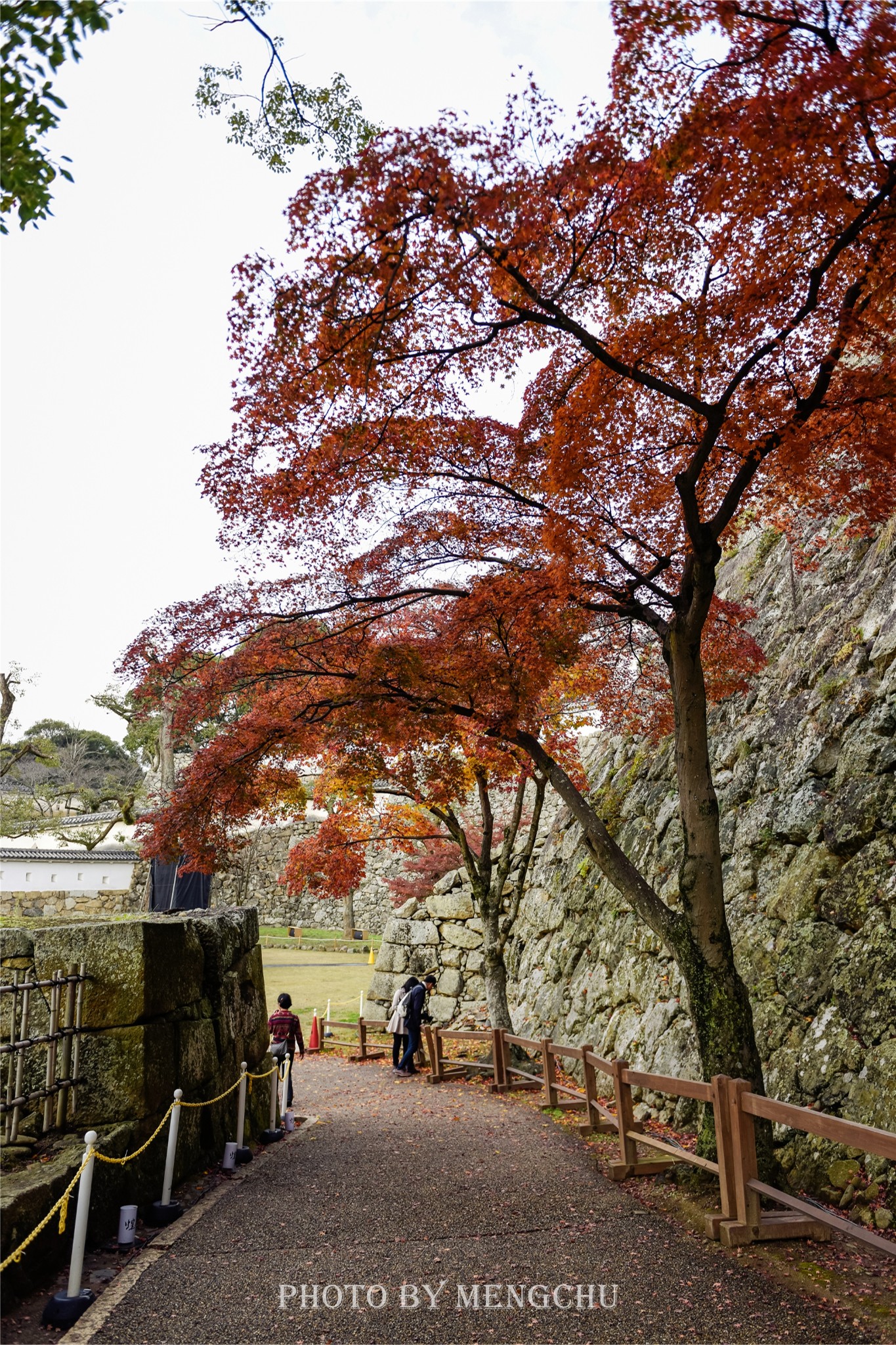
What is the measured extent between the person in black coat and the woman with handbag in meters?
0.06

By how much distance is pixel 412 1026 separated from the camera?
13578mm

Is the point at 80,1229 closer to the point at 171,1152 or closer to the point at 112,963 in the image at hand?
the point at 171,1152

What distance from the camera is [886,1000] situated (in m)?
6.14

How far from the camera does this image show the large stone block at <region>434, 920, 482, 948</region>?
17.3 m

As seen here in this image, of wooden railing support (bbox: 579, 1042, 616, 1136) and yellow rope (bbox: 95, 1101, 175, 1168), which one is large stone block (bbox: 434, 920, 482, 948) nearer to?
wooden railing support (bbox: 579, 1042, 616, 1136)

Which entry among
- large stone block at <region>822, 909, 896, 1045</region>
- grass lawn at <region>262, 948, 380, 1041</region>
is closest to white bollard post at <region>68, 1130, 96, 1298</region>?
large stone block at <region>822, 909, 896, 1045</region>

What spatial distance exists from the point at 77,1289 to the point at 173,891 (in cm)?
1497

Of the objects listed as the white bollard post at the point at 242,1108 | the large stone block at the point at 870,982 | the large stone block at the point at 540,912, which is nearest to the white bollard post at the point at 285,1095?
the white bollard post at the point at 242,1108

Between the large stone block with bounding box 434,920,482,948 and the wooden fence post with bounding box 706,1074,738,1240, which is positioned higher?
the large stone block with bounding box 434,920,482,948

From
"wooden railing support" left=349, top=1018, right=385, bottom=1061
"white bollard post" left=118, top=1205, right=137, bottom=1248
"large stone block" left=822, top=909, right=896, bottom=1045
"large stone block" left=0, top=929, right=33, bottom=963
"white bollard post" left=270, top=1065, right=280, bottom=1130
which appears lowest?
"wooden railing support" left=349, top=1018, right=385, bottom=1061

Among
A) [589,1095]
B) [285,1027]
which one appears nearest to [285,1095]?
[285,1027]

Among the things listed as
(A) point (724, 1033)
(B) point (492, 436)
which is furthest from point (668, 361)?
(A) point (724, 1033)

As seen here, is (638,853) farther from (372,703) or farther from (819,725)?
(372,703)

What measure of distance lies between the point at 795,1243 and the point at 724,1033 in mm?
1259
